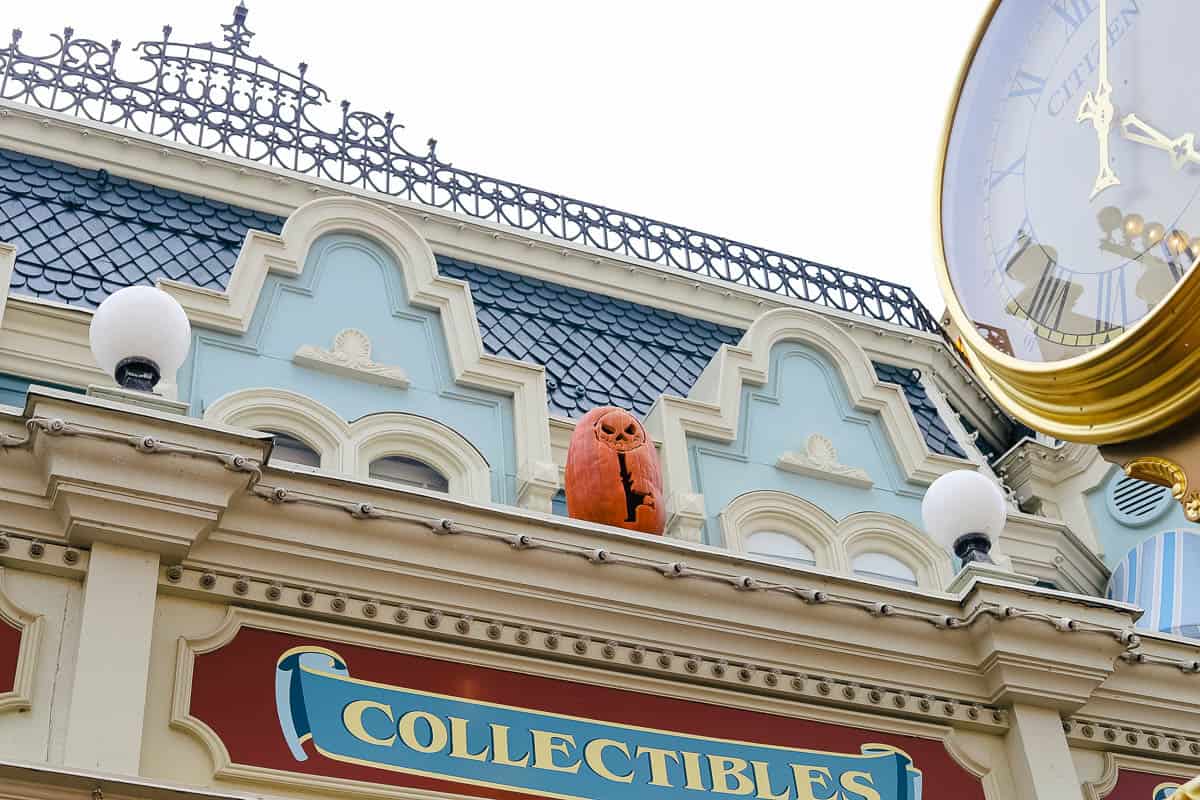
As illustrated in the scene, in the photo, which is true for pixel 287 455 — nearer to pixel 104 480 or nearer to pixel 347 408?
pixel 347 408

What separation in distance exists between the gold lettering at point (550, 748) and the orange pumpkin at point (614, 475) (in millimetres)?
1312

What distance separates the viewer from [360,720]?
6.50 meters

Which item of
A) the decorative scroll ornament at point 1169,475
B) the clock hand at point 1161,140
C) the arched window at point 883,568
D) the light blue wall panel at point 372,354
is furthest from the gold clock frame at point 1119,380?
the arched window at point 883,568

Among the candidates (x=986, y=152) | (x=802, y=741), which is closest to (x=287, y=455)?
(x=802, y=741)

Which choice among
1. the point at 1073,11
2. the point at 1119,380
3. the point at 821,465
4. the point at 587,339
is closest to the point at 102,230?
the point at 587,339

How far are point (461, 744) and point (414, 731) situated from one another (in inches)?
8.0

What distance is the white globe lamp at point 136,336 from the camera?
693cm

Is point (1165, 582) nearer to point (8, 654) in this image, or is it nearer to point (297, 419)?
point (297, 419)

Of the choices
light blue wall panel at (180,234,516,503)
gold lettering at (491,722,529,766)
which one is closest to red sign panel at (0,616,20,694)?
gold lettering at (491,722,529,766)

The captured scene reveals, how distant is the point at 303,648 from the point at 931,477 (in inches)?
186

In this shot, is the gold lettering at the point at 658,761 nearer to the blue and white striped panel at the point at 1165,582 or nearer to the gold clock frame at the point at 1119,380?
the gold clock frame at the point at 1119,380

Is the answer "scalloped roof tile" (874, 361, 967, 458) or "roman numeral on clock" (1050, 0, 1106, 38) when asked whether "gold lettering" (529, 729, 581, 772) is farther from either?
"scalloped roof tile" (874, 361, 967, 458)

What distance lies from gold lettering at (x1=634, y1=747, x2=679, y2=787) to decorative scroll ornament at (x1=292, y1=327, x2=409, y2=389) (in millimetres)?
2747

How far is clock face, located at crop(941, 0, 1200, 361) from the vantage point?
3039mm
